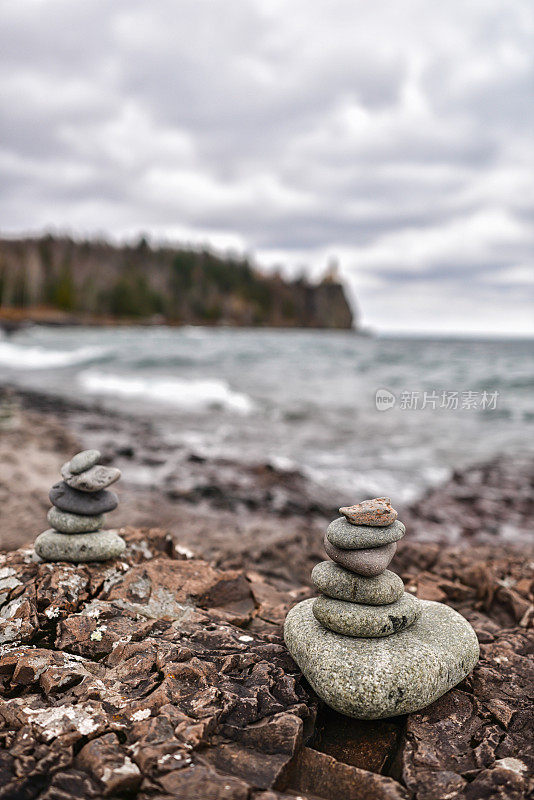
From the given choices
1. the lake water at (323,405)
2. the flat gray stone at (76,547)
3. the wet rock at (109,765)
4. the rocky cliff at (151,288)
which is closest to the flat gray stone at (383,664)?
the wet rock at (109,765)

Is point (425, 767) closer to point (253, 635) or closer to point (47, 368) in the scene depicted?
point (253, 635)

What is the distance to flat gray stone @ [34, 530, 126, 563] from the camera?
4684 millimetres

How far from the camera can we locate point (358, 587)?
361cm

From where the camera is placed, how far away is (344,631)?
11.5 ft

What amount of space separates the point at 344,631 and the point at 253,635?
0.81 metres

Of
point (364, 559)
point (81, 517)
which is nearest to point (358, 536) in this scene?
point (364, 559)

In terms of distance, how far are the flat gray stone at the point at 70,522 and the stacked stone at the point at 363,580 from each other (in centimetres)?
233

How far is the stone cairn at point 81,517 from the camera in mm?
4703

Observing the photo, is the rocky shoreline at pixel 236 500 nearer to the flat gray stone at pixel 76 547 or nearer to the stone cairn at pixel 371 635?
the flat gray stone at pixel 76 547

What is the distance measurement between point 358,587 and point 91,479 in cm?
264

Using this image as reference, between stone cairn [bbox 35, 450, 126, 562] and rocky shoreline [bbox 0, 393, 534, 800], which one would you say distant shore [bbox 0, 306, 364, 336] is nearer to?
stone cairn [bbox 35, 450, 126, 562]
